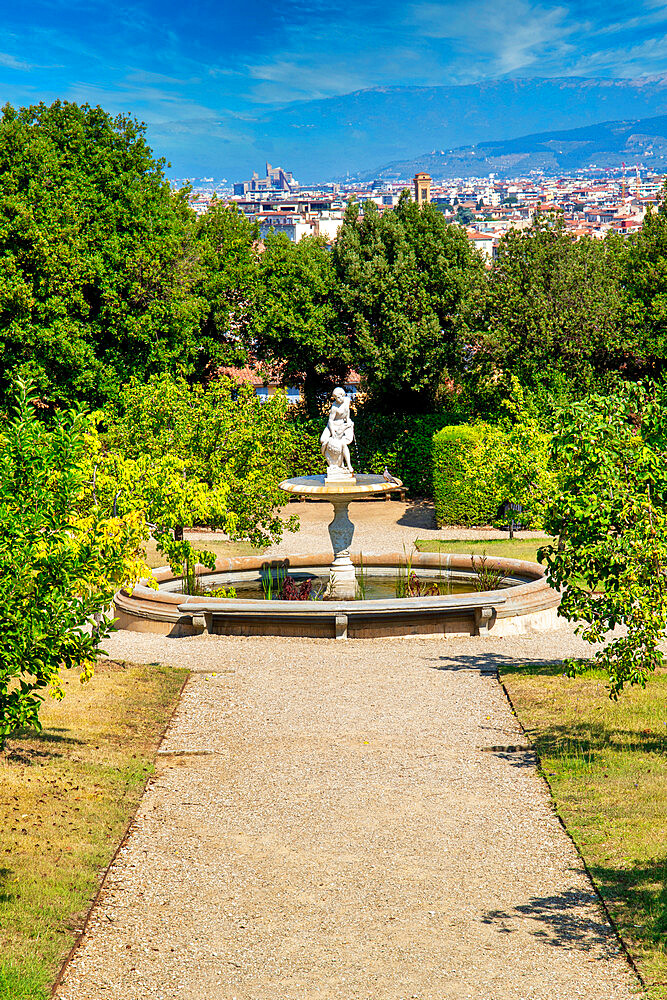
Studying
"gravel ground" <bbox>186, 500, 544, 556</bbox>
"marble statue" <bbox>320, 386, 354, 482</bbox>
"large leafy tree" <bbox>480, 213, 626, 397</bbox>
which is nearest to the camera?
"marble statue" <bbox>320, 386, 354, 482</bbox>

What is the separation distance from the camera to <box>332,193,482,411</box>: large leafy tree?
3556 centimetres

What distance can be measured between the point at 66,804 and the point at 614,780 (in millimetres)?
5459

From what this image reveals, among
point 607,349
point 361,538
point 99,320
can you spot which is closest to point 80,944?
point 361,538

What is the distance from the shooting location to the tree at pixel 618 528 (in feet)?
37.6

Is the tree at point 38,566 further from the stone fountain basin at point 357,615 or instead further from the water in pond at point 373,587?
the water in pond at point 373,587

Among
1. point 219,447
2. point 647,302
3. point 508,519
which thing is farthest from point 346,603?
point 647,302

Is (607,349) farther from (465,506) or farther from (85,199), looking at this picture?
(85,199)

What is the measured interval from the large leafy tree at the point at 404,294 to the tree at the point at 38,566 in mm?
26351

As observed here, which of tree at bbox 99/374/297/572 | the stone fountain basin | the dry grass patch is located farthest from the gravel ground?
the dry grass patch

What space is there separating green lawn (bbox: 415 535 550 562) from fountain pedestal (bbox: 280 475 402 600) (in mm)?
4422

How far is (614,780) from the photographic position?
10.7 metres

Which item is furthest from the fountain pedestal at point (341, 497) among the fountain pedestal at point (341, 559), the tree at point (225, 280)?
the tree at point (225, 280)

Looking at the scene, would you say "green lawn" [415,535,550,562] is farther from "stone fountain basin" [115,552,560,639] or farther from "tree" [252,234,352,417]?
"tree" [252,234,352,417]

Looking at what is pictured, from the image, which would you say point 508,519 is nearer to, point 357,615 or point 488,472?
point 488,472
